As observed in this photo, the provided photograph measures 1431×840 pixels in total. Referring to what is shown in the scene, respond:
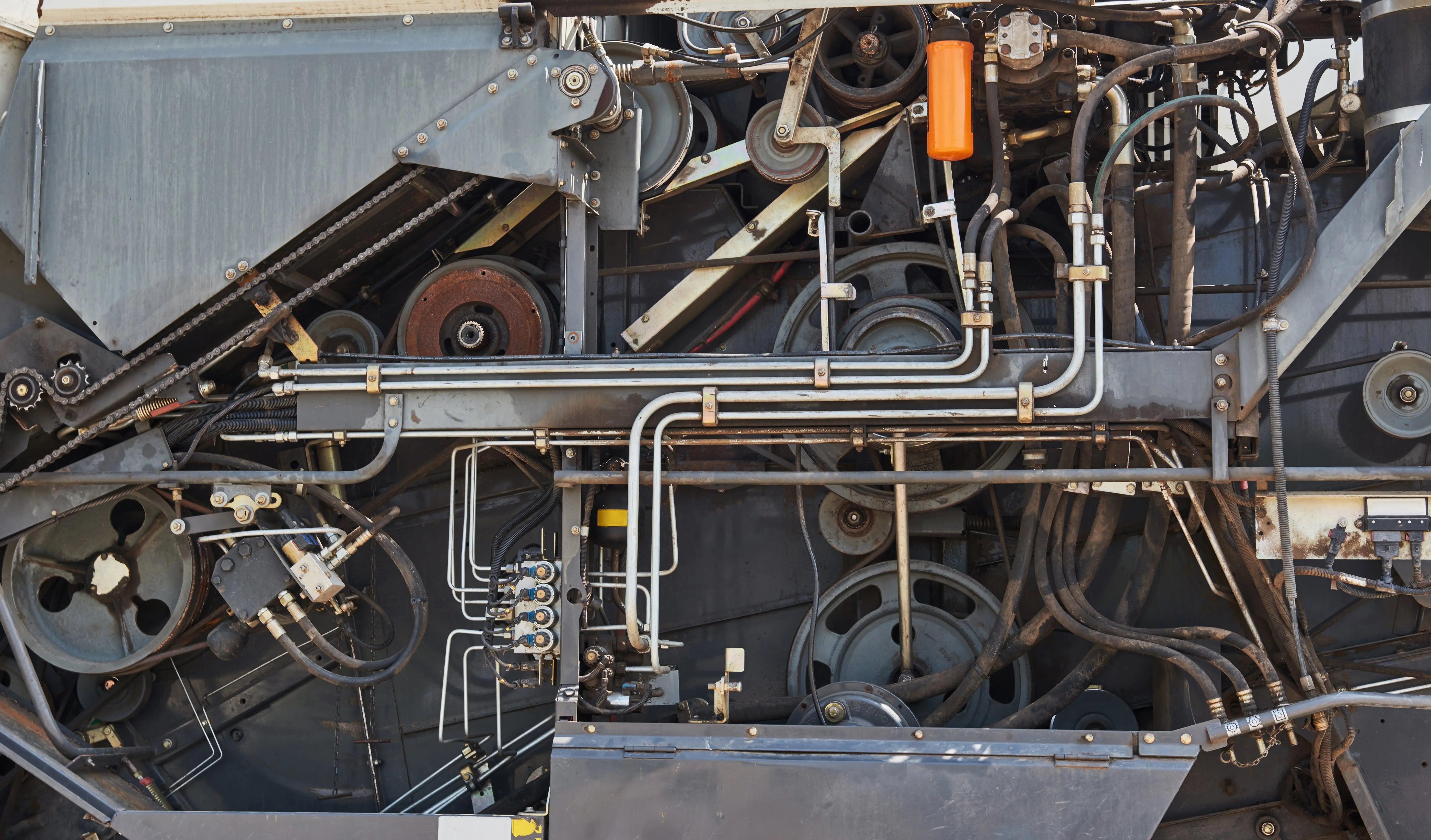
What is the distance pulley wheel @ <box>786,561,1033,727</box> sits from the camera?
15.1 feet

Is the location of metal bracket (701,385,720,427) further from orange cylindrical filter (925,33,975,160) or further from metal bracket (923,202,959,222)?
orange cylindrical filter (925,33,975,160)

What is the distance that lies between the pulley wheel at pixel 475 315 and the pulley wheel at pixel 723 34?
123 cm

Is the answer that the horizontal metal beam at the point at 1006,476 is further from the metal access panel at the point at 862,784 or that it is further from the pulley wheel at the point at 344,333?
the pulley wheel at the point at 344,333

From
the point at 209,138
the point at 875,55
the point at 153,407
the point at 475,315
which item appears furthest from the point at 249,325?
the point at 875,55

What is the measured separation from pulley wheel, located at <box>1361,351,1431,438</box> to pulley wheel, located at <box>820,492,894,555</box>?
1.83 meters

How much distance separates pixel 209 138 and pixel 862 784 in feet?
10.8

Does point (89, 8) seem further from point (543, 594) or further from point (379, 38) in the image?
point (543, 594)

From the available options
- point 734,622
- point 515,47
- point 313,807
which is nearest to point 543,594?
point 734,622

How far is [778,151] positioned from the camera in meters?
4.54

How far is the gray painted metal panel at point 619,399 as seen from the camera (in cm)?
394

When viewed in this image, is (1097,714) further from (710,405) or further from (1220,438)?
(710,405)

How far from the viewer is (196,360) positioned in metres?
4.50

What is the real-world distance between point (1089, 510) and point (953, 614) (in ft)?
2.25

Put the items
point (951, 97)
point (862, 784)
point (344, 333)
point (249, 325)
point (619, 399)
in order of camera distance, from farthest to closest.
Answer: point (344, 333)
point (249, 325)
point (619, 399)
point (951, 97)
point (862, 784)
